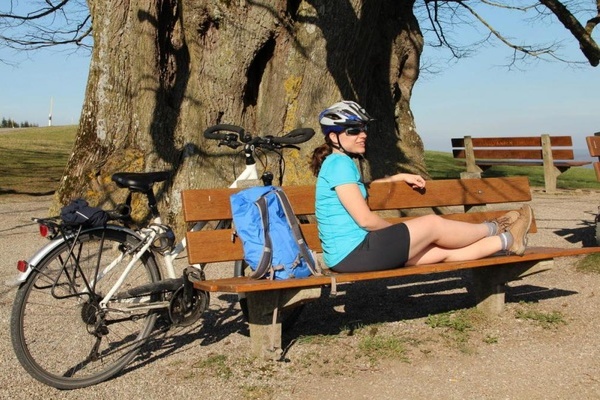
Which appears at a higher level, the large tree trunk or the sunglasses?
the large tree trunk

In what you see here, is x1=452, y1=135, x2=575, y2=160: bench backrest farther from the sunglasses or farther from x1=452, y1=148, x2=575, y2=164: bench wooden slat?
the sunglasses

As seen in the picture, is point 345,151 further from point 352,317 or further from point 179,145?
point 179,145

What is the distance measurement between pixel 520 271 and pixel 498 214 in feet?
2.56

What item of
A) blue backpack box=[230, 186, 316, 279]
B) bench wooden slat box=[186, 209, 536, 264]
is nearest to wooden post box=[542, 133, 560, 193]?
bench wooden slat box=[186, 209, 536, 264]

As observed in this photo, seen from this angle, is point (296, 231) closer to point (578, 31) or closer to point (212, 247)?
point (212, 247)

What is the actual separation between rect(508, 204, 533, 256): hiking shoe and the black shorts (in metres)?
0.92

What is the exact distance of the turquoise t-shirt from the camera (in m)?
4.95

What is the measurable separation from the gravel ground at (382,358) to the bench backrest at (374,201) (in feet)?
2.23

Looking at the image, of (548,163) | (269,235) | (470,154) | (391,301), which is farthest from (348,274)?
(470,154)

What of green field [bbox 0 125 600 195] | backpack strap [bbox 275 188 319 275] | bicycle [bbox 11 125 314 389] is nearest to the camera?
bicycle [bbox 11 125 314 389]

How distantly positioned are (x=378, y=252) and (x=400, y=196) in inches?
41.3

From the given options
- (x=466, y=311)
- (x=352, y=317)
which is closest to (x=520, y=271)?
(x=466, y=311)

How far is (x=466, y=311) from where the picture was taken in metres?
5.99

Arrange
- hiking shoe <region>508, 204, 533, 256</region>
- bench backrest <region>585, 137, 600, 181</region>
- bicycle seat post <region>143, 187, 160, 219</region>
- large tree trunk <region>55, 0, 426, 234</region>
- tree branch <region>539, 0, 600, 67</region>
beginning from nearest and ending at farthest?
bicycle seat post <region>143, 187, 160, 219</region>
hiking shoe <region>508, 204, 533, 256</region>
bench backrest <region>585, 137, 600, 181</region>
tree branch <region>539, 0, 600, 67</region>
large tree trunk <region>55, 0, 426, 234</region>
